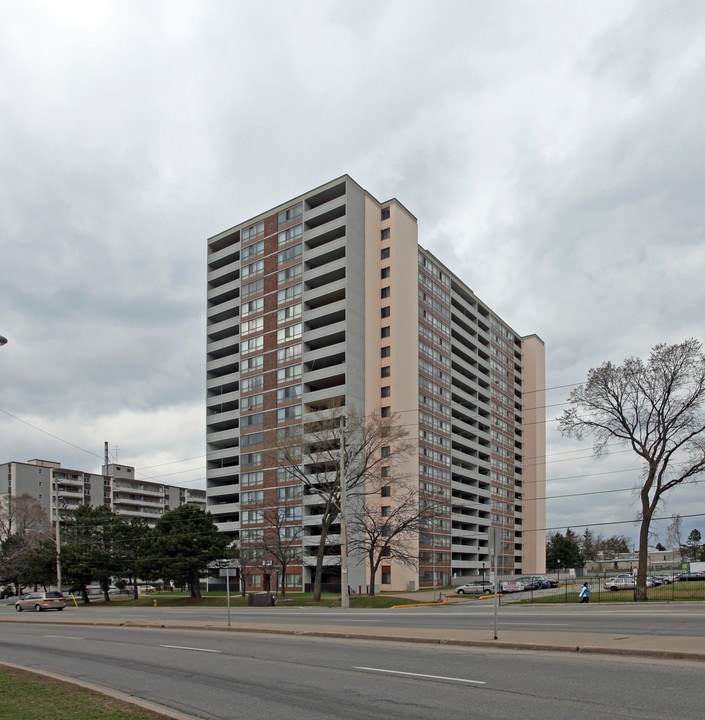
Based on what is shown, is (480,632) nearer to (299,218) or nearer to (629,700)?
(629,700)

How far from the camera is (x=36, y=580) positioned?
247ft

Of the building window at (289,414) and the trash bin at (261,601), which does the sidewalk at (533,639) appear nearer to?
the trash bin at (261,601)

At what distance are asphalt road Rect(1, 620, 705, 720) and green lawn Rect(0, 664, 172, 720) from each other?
862 mm

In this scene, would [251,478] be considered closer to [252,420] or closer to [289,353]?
[252,420]

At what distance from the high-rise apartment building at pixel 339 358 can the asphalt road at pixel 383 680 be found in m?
55.3

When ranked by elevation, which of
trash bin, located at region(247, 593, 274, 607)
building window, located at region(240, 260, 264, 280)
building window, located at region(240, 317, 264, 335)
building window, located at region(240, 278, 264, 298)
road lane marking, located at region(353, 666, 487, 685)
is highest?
building window, located at region(240, 260, 264, 280)

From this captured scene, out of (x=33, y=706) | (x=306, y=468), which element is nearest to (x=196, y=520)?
(x=306, y=468)

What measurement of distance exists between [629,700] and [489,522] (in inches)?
4276

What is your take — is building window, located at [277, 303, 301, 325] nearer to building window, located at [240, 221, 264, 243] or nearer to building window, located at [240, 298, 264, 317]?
building window, located at [240, 298, 264, 317]

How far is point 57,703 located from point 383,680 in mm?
5166

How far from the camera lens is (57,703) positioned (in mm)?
10648

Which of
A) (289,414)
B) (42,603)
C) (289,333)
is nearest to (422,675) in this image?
(42,603)

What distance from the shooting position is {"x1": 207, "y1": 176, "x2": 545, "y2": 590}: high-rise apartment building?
85750 millimetres

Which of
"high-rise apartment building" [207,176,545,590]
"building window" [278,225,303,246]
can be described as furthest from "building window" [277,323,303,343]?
"building window" [278,225,303,246]
